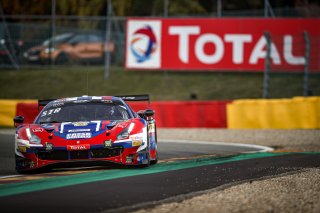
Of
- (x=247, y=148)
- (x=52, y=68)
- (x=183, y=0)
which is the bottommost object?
(x=247, y=148)

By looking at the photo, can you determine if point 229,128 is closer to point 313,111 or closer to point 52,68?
point 313,111

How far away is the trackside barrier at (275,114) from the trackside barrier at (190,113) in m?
0.26

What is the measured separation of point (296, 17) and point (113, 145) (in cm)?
1647

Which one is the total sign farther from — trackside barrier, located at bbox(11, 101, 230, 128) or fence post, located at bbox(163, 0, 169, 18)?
trackside barrier, located at bbox(11, 101, 230, 128)

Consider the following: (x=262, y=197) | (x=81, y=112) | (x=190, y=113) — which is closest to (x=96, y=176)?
(x=81, y=112)

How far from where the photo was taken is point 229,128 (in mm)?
21219

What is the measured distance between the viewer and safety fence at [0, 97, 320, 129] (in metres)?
20.6

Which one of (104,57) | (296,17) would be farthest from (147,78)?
(296,17)

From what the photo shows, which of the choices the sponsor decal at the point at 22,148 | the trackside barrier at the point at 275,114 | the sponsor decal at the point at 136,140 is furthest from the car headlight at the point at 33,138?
the trackside barrier at the point at 275,114

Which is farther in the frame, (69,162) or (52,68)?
(52,68)

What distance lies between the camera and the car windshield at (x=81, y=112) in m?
11.6

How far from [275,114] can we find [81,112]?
9.76 m

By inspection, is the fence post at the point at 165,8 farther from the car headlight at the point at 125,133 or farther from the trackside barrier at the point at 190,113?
the car headlight at the point at 125,133

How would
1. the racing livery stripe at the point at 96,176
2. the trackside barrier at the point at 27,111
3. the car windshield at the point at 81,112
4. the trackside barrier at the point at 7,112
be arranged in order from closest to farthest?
the racing livery stripe at the point at 96,176 < the car windshield at the point at 81,112 < the trackside barrier at the point at 27,111 < the trackside barrier at the point at 7,112
